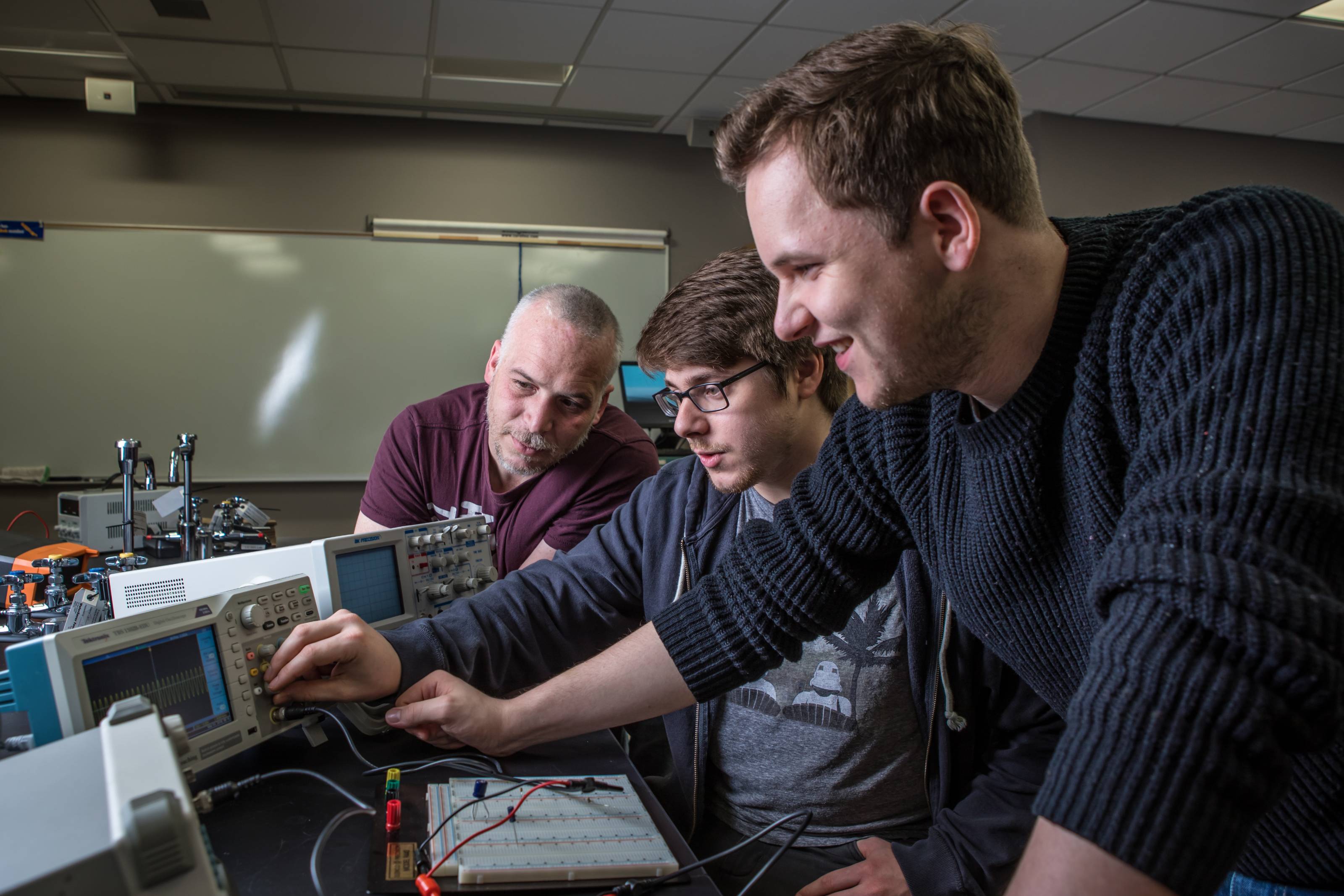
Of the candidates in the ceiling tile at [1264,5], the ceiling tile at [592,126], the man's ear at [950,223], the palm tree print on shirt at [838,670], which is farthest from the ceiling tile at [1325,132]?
the man's ear at [950,223]

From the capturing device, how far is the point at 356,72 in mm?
3920

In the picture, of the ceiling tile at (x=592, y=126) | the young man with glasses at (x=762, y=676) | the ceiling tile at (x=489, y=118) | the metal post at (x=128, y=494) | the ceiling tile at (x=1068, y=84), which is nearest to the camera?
the young man with glasses at (x=762, y=676)

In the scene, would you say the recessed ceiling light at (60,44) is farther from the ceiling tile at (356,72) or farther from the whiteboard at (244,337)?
the whiteboard at (244,337)

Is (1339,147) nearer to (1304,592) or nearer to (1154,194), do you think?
(1154,194)

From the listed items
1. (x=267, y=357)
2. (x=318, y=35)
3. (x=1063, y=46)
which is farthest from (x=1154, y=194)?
(x=267, y=357)

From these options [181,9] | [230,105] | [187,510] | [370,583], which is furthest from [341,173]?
[370,583]

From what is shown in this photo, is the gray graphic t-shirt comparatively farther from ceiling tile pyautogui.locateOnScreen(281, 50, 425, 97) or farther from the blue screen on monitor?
ceiling tile pyautogui.locateOnScreen(281, 50, 425, 97)

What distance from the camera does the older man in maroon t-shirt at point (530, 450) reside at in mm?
2098

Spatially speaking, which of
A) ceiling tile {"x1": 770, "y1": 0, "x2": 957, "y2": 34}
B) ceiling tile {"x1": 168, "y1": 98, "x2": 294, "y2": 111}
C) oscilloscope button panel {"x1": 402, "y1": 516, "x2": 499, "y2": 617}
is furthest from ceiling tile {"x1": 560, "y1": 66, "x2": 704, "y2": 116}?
oscilloscope button panel {"x1": 402, "y1": 516, "x2": 499, "y2": 617}

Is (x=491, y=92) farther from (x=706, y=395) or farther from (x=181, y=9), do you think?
(x=706, y=395)

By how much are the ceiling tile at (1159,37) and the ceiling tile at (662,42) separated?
1.47m

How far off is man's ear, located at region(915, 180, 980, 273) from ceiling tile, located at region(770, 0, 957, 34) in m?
2.94

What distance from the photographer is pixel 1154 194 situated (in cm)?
477

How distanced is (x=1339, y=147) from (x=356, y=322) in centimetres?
580
